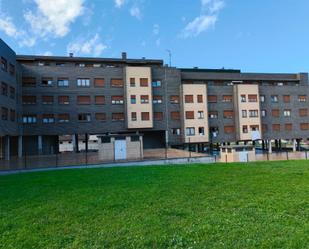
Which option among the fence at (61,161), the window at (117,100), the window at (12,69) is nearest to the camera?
the fence at (61,161)

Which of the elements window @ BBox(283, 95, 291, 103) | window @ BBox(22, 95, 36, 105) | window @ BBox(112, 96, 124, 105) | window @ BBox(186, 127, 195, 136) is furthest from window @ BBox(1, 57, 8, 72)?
window @ BBox(283, 95, 291, 103)

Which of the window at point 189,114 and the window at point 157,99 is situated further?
the window at point 189,114

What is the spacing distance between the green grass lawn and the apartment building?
25833 millimetres

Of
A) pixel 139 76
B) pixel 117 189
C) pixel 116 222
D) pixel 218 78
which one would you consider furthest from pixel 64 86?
pixel 116 222

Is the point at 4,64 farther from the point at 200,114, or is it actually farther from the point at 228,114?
the point at 228,114

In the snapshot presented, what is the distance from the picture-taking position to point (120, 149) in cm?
2864

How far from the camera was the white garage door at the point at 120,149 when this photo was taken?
2848cm

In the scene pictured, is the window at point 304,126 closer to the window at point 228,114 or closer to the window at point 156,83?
the window at point 228,114

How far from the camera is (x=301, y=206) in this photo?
6.43m

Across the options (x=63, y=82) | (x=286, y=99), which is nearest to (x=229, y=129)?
(x=286, y=99)

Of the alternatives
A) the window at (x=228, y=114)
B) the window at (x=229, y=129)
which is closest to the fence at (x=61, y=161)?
the window at (x=229, y=129)

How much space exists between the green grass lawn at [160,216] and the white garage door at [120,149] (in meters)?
18.6

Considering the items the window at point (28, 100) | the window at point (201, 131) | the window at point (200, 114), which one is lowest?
the window at point (201, 131)

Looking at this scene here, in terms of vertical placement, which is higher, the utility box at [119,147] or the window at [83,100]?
the window at [83,100]
